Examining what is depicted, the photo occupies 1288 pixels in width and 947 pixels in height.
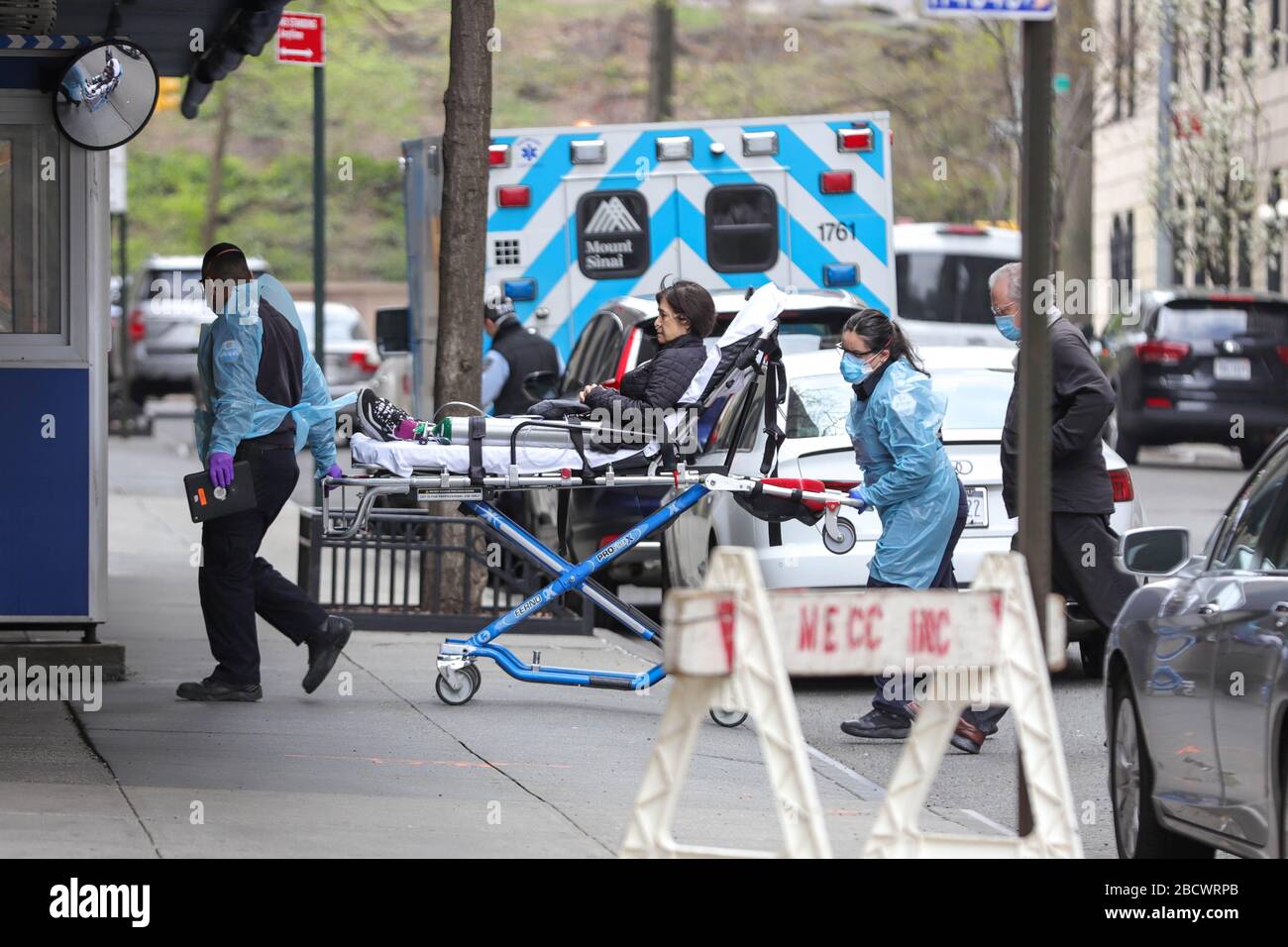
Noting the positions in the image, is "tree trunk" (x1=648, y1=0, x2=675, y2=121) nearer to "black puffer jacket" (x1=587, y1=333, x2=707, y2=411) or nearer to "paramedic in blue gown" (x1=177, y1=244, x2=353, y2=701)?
"black puffer jacket" (x1=587, y1=333, x2=707, y2=411)

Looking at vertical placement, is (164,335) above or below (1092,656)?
above

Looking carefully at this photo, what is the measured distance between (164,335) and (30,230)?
20.0m

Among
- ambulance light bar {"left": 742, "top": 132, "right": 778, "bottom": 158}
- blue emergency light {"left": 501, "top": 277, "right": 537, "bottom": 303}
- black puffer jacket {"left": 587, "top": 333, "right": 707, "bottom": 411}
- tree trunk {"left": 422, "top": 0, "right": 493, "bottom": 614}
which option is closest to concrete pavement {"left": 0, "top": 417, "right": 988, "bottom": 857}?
tree trunk {"left": 422, "top": 0, "right": 493, "bottom": 614}

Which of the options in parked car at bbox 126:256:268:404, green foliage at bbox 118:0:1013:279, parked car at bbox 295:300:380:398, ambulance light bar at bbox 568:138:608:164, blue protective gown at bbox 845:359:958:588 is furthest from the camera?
green foliage at bbox 118:0:1013:279

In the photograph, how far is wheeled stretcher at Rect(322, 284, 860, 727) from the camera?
9.16 meters

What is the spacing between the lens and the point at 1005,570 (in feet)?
16.5

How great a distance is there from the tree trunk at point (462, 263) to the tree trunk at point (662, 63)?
19347 millimetres

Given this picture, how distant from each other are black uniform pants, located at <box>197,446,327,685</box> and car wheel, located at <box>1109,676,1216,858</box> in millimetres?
3925

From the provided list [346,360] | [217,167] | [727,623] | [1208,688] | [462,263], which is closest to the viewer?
[727,623]

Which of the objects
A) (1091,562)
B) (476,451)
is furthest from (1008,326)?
(476,451)

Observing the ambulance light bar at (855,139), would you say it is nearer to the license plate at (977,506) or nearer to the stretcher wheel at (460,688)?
the license plate at (977,506)

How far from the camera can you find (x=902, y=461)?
30.8 ft

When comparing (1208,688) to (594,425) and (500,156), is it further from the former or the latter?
(500,156)
